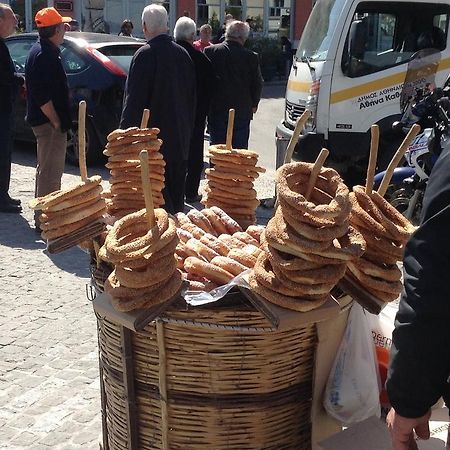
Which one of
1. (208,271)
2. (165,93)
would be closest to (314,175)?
(208,271)

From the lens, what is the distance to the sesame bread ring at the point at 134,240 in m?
2.15

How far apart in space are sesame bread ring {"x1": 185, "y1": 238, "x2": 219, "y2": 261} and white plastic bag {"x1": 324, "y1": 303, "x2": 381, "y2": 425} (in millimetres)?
520

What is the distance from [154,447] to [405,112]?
21.2 feet

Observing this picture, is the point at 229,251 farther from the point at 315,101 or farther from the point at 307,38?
the point at 307,38

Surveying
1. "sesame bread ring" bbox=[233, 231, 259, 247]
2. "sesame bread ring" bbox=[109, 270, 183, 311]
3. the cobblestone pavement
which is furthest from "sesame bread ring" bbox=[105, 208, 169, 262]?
the cobblestone pavement

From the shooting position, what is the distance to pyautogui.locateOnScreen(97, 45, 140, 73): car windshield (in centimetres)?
967

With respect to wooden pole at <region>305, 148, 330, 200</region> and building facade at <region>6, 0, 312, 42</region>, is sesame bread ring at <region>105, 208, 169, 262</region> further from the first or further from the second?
building facade at <region>6, 0, 312, 42</region>

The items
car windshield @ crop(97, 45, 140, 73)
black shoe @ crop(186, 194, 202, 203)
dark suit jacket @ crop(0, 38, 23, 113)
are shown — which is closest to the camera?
dark suit jacket @ crop(0, 38, 23, 113)

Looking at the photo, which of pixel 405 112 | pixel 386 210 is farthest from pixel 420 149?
pixel 386 210

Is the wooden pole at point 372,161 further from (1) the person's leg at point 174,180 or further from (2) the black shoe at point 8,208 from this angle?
(2) the black shoe at point 8,208

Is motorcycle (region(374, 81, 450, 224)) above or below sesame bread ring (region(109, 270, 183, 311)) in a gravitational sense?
below

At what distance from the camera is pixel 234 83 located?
7848 millimetres

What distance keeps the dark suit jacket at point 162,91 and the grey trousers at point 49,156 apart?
143cm

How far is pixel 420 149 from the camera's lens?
251 inches
